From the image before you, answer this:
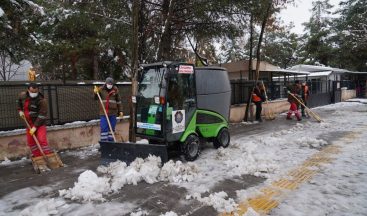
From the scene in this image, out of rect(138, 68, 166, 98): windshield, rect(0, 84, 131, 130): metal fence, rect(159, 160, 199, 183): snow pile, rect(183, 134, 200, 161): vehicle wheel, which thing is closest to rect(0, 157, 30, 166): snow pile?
rect(0, 84, 131, 130): metal fence

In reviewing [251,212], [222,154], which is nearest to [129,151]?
[222,154]

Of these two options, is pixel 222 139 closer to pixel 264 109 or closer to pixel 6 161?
pixel 6 161

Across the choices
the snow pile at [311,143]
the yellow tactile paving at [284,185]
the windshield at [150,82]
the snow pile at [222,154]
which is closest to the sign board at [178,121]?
the windshield at [150,82]

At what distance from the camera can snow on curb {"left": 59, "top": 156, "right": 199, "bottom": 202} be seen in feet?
16.1

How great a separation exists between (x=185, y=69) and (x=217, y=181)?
272 centimetres

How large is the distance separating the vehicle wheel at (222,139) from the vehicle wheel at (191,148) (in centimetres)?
113

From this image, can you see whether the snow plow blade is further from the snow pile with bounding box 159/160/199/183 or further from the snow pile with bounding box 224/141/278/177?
the snow pile with bounding box 224/141/278/177

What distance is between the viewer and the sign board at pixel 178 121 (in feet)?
22.0

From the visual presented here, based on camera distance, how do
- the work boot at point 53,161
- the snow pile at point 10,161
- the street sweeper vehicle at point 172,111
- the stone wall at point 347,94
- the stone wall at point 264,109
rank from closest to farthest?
1. the street sweeper vehicle at point 172,111
2. the work boot at point 53,161
3. the snow pile at point 10,161
4. the stone wall at point 264,109
5. the stone wall at point 347,94

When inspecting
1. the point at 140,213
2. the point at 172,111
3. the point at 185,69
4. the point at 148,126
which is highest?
the point at 185,69

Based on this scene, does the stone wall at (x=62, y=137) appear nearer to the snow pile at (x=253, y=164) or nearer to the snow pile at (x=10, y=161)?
the snow pile at (x=10, y=161)

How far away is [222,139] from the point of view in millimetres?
8250

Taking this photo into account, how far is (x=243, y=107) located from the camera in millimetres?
14469

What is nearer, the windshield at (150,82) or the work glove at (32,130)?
the work glove at (32,130)
